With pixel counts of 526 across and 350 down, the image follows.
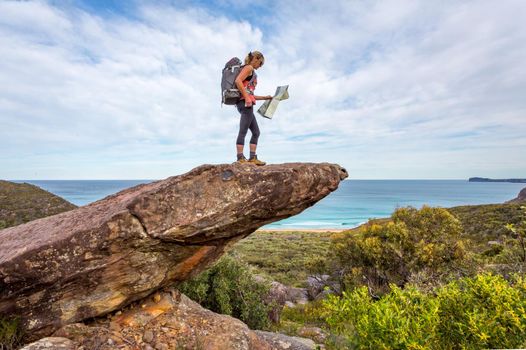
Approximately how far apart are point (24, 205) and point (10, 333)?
34379mm

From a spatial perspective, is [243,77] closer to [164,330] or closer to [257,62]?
[257,62]

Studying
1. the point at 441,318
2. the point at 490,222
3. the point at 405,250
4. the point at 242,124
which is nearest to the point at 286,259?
the point at 405,250

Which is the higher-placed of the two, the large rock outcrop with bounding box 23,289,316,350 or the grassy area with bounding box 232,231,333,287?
the large rock outcrop with bounding box 23,289,316,350

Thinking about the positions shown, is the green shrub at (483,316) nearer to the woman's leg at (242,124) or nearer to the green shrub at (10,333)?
the woman's leg at (242,124)

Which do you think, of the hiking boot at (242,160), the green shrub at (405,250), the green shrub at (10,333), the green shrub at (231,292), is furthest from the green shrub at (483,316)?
the green shrub at (405,250)

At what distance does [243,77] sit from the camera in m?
7.50

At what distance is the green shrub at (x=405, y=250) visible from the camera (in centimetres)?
1430

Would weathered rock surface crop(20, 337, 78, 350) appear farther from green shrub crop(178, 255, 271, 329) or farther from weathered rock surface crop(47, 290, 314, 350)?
green shrub crop(178, 255, 271, 329)

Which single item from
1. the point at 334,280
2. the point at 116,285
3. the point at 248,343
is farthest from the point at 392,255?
the point at 116,285

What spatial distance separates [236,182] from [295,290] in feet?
51.4

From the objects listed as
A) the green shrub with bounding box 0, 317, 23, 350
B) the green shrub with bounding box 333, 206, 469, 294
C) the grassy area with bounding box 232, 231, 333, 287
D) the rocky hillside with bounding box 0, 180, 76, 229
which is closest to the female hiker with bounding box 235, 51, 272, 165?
the green shrub with bounding box 0, 317, 23, 350

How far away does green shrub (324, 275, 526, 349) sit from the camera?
425 centimetres

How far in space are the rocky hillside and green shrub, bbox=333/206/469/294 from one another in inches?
1015

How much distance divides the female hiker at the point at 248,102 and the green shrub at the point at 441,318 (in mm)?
3894
